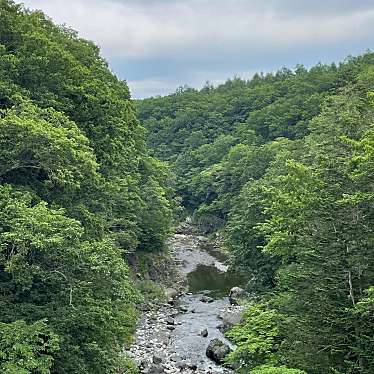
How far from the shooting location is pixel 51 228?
14.4 meters

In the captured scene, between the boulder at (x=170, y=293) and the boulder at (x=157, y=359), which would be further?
the boulder at (x=170, y=293)

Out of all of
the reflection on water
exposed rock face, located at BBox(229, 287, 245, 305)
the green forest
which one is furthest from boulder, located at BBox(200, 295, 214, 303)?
the green forest

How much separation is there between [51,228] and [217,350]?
43.4ft

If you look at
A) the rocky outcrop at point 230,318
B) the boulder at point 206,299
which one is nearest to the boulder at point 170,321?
the rocky outcrop at point 230,318

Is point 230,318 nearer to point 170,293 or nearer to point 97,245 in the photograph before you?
point 170,293

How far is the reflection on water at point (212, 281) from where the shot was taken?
1454 inches

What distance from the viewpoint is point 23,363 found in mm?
13008

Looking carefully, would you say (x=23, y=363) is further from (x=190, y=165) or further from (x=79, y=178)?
(x=190, y=165)

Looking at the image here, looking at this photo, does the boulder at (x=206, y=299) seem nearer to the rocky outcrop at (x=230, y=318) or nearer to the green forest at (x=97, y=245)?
the rocky outcrop at (x=230, y=318)

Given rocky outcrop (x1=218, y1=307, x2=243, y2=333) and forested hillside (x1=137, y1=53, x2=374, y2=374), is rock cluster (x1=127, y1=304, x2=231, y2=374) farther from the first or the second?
forested hillside (x1=137, y1=53, x2=374, y2=374)

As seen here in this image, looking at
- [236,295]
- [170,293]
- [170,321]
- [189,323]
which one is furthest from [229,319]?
[170,293]

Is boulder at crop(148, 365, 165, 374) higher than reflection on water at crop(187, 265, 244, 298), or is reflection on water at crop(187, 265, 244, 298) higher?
reflection on water at crop(187, 265, 244, 298)

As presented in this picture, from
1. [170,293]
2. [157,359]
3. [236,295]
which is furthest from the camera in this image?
[170,293]

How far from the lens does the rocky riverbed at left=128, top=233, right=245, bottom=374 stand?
24.0 meters
